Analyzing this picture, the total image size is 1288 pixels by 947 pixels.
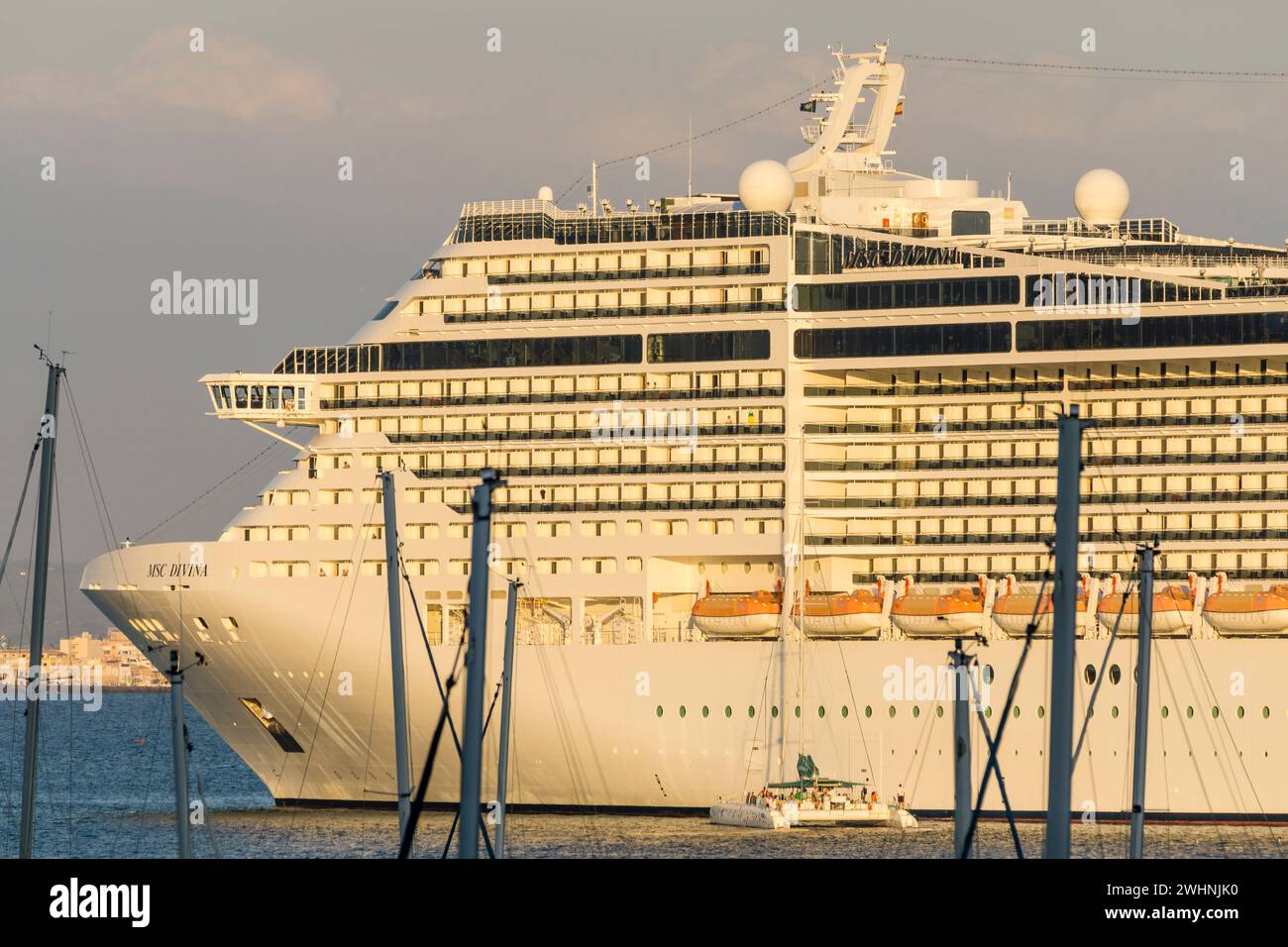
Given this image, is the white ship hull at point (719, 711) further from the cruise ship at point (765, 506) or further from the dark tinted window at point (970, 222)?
the dark tinted window at point (970, 222)

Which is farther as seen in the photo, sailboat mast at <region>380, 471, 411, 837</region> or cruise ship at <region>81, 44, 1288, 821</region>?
cruise ship at <region>81, 44, 1288, 821</region>

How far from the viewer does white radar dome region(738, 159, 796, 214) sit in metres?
53.8

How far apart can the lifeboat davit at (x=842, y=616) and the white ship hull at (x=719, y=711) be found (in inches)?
13.1

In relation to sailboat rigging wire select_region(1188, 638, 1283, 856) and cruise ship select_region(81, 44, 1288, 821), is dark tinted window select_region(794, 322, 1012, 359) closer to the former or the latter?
cruise ship select_region(81, 44, 1288, 821)

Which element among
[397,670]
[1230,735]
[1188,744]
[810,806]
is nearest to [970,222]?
[1188,744]

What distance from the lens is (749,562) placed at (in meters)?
52.3

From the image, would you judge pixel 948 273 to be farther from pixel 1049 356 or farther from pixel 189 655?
pixel 189 655

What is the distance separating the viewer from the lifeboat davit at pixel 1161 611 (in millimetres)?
49469

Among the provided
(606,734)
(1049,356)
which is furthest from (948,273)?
(606,734)

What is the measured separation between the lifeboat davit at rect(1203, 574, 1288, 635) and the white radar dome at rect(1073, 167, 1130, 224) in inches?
414
